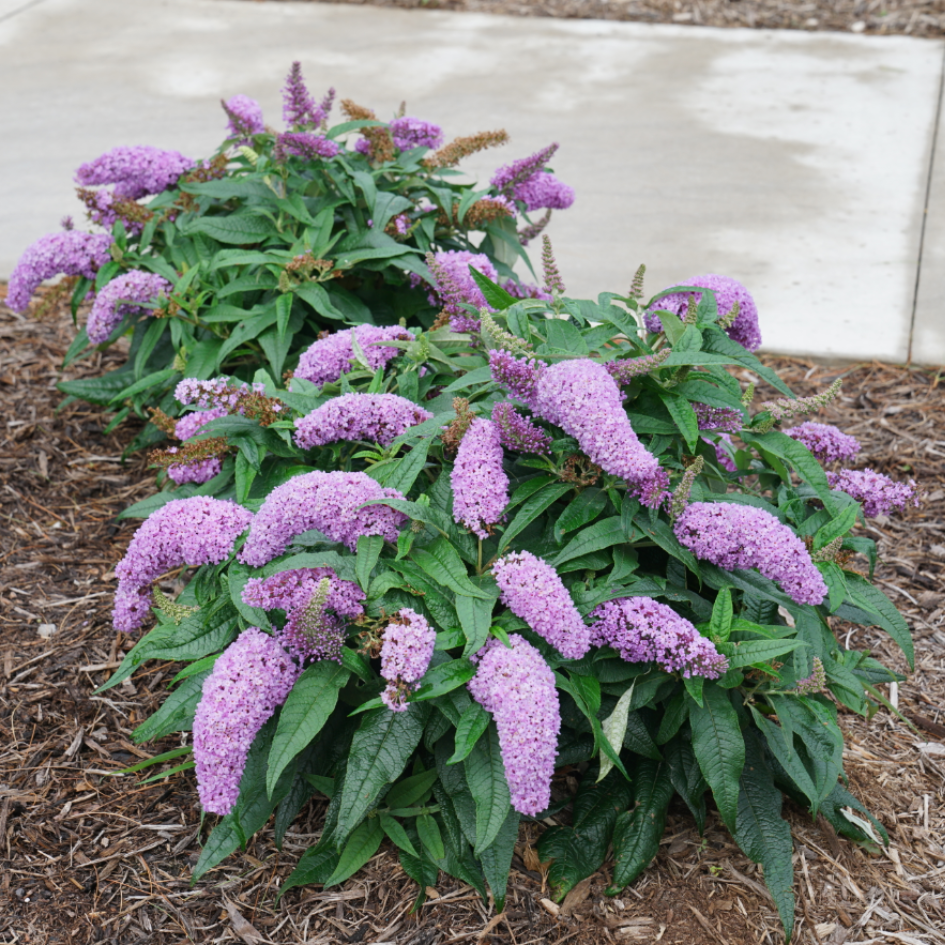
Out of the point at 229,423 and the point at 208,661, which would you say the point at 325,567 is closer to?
the point at 208,661

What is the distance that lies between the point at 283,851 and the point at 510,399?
1.25 meters

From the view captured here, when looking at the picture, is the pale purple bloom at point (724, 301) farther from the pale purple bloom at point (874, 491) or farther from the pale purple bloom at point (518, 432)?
the pale purple bloom at point (518, 432)

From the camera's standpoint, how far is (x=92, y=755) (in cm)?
295

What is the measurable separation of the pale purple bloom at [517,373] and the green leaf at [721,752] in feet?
2.68

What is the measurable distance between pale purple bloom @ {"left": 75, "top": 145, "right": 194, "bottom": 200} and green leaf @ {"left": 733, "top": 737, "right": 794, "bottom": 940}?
3.16 m

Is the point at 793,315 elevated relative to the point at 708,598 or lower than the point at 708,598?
lower

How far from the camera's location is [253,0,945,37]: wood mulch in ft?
31.3

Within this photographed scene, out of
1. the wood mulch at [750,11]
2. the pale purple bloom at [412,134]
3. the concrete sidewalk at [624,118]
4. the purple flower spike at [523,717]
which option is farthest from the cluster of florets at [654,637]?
the wood mulch at [750,11]

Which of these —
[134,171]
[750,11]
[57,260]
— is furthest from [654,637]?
[750,11]

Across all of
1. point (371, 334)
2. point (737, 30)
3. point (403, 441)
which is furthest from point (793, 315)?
point (737, 30)

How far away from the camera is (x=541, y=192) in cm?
408

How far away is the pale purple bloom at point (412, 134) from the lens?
13.8ft

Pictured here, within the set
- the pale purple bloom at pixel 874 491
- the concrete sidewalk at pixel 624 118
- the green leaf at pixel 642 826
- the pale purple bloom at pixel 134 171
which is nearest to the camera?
the green leaf at pixel 642 826

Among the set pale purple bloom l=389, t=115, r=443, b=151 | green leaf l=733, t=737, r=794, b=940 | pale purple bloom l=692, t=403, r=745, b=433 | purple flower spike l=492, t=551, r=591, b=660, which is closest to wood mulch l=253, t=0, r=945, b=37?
pale purple bloom l=389, t=115, r=443, b=151
